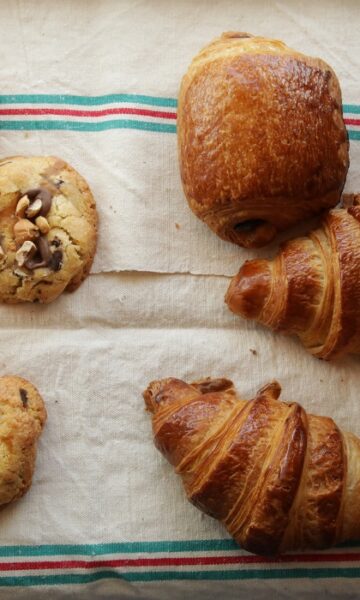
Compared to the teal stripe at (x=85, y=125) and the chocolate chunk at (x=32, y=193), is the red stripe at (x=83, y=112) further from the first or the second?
the chocolate chunk at (x=32, y=193)

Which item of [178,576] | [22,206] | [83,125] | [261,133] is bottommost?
[178,576]

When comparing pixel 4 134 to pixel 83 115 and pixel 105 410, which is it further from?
pixel 105 410

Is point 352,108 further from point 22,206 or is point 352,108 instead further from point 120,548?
point 120,548

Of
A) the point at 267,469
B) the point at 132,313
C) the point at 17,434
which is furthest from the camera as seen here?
the point at 132,313

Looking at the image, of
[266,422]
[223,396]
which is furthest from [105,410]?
[266,422]

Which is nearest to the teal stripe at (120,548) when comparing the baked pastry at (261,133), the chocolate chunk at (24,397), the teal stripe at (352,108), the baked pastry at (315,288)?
the chocolate chunk at (24,397)

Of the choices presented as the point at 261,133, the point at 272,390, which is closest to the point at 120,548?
the point at 272,390

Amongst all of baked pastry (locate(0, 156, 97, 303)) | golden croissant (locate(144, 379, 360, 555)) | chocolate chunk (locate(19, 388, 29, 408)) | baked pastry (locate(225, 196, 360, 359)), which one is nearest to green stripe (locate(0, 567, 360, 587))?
golden croissant (locate(144, 379, 360, 555))
